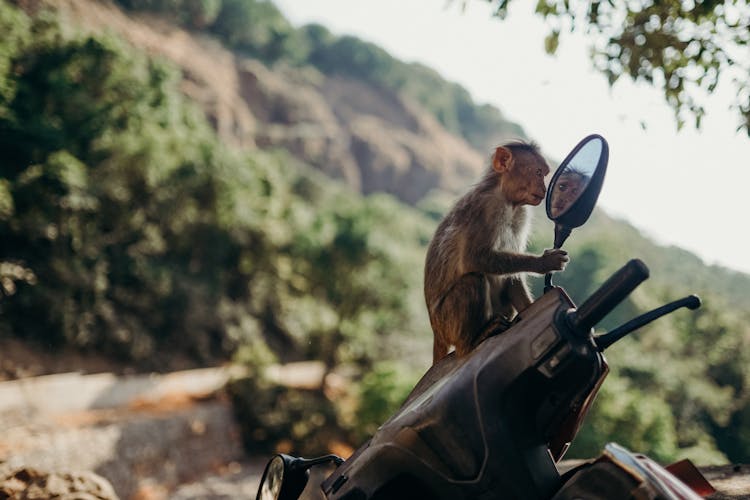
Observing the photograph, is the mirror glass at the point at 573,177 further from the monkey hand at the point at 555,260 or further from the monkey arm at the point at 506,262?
the monkey arm at the point at 506,262

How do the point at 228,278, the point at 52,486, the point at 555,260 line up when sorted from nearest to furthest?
1. the point at 555,260
2. the point at 52,486
3. the point at 228,278

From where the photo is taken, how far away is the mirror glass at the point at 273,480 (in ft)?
7.07

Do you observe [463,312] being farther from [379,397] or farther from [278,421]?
[278,421]

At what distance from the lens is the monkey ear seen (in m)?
3.01

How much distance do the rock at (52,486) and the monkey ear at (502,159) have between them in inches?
119

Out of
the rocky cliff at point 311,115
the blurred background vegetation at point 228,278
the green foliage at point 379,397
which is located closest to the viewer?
the blurred background vegetation at point 228,278

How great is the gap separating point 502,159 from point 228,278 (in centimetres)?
2303

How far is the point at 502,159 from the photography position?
3.05m

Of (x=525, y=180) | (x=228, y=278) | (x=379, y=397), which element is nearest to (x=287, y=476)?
(x=525, y=180)

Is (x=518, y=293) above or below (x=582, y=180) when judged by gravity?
below

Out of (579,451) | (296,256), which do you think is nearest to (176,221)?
(296,256)

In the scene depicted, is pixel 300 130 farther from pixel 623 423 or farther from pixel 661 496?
pixel 661 496

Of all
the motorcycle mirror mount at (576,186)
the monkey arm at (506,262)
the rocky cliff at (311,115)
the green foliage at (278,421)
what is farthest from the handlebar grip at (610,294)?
the rocky cliff at (311,115)

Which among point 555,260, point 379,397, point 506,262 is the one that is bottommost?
point 379,397
